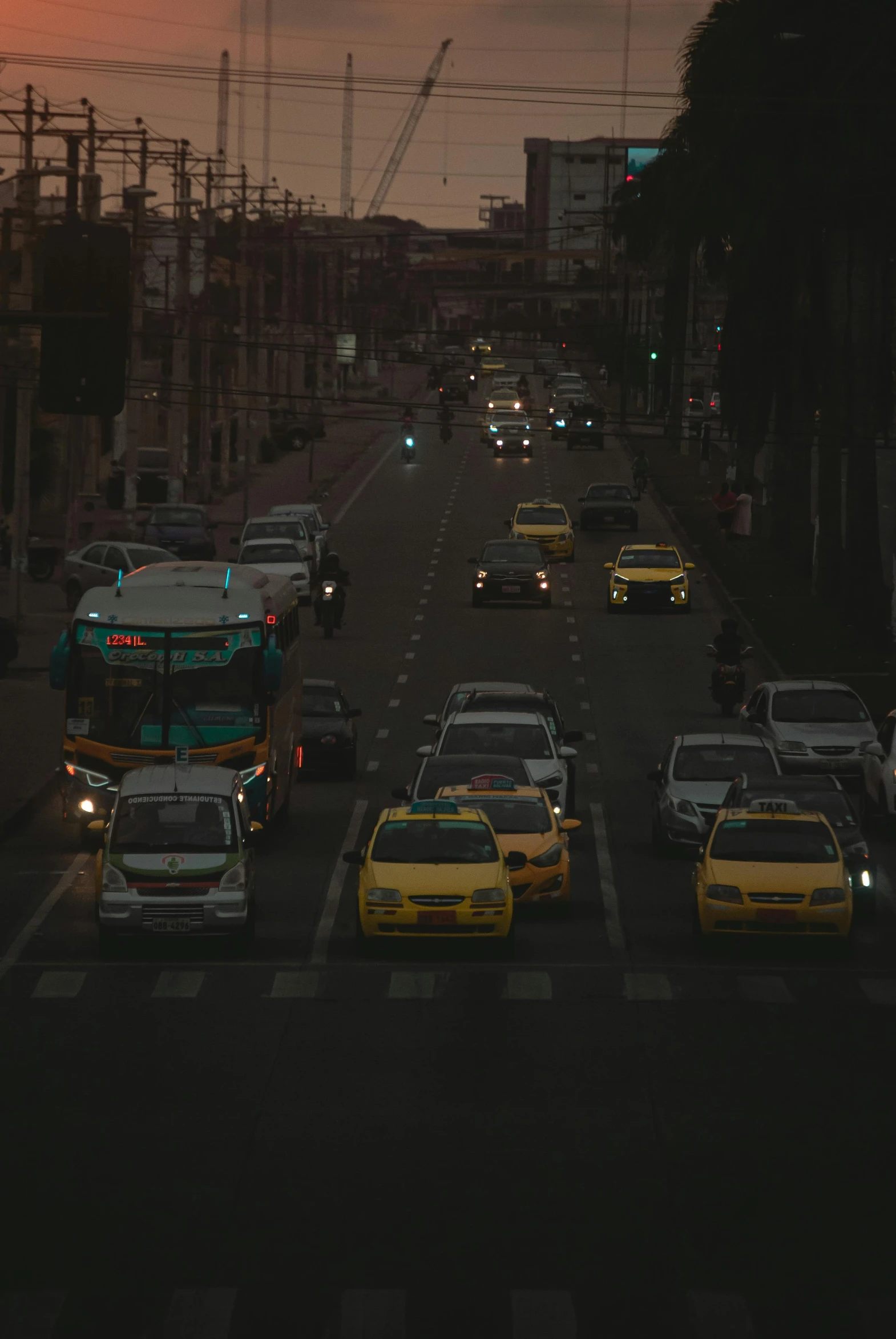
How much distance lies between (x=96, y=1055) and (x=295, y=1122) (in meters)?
2.89

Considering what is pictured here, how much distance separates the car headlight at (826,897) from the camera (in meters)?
Result: 22.2

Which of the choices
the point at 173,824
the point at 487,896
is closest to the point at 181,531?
the point at 173,824

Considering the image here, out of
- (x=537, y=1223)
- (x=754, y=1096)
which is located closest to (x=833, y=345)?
(x=754, y=1096)

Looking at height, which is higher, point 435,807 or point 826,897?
point 435,807

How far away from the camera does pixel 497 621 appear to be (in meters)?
54.6

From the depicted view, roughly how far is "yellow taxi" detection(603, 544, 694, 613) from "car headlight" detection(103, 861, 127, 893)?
34030mm

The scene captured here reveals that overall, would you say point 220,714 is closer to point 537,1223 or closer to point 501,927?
point 501,927

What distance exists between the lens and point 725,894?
2234 cm

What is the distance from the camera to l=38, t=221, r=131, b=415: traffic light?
1828cm

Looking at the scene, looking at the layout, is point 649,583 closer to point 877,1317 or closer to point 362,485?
point 362,485

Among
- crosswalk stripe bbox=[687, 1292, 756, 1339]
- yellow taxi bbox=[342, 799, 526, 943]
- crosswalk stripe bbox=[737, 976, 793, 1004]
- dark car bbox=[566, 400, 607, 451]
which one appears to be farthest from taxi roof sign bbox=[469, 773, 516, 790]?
dark car bbox=[566, 400, 607, 451]

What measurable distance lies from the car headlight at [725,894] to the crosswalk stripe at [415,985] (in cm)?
291

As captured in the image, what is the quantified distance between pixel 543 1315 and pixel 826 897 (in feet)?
38.6

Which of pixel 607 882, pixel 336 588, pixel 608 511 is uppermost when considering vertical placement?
pixel 608 511
